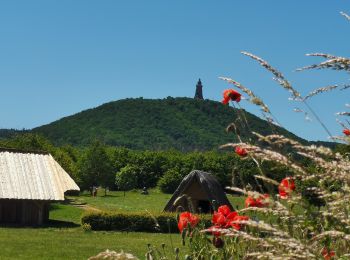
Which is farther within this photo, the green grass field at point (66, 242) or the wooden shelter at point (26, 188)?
the wooden shelter at point (26, 188)

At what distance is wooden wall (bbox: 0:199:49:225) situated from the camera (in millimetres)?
29750

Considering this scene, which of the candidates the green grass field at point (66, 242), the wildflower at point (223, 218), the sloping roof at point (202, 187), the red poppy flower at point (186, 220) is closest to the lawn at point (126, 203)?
the sloping roof at point (202, 187)

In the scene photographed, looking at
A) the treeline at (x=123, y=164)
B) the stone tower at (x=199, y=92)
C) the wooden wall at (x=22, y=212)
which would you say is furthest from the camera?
the stone tower at (x=199, y=92)

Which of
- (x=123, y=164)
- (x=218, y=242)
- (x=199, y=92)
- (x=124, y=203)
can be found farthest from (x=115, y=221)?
(x=199, y=92)

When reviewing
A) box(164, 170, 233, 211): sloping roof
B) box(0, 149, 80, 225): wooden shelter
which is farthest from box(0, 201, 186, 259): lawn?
box(164, 170, 233, 211): sloping roof

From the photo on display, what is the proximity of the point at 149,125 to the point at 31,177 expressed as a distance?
133 metres

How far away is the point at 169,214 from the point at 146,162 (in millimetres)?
47912

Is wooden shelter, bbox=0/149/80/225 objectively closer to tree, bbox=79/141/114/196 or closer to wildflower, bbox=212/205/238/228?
wildflower, bbox=212/205/238/228

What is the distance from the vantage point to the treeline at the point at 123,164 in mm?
60906

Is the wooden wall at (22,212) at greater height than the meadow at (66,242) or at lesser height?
greater

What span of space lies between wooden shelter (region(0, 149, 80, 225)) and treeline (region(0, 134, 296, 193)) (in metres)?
20.5

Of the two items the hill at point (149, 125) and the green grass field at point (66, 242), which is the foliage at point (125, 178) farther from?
the hill at point (149, 125)

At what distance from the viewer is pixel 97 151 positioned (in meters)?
62.0

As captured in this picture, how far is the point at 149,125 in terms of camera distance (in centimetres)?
16338
